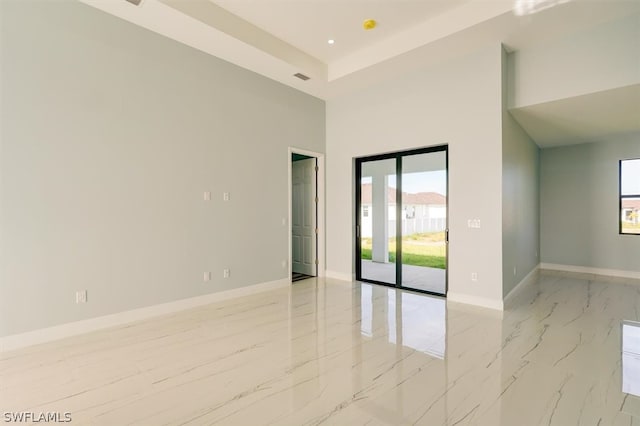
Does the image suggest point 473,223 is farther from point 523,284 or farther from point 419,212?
point 523,284

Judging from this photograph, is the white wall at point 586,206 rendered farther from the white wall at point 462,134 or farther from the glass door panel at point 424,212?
the white wall at point 462,134

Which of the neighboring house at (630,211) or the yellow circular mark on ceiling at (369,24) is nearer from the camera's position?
the yellow circular mark on ceiling at (369,24)

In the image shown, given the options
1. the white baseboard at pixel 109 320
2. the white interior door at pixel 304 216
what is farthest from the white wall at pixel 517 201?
the white baseboard at pixel 109 320

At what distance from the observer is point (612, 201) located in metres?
6.21

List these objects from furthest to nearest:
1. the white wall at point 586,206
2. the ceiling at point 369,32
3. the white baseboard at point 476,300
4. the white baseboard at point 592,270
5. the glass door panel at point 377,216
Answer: the white wall at point 586,206 < the white baseboard at point 592,270 < the glass door panel at point 377,216 < the white baseboard at point 476,300 < the ceiling at point 369,32

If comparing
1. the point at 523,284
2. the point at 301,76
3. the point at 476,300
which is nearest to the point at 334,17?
the point at 301,76

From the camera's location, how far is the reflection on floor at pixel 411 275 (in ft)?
17.2

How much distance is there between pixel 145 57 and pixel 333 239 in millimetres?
4307

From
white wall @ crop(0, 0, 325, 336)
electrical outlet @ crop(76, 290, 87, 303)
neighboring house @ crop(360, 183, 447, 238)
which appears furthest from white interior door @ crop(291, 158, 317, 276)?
electrical outlet @ crop(76, 290, 87, 303)

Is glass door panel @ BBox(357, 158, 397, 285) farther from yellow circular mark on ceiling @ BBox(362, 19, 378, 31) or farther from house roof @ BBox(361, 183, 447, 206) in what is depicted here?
yellow circular mark on ceiling @ BBox(362, 19, 378, 31)

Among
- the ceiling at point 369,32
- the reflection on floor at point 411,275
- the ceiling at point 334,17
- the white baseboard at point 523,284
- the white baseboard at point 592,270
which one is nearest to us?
the ceiling at point 369,32

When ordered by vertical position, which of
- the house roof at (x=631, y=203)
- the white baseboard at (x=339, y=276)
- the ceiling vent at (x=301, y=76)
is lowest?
the white baseboard at (x=339, y=276)

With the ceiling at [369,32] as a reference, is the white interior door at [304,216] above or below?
below

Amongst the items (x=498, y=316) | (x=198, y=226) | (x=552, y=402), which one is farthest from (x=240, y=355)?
(x=498, y=316)
